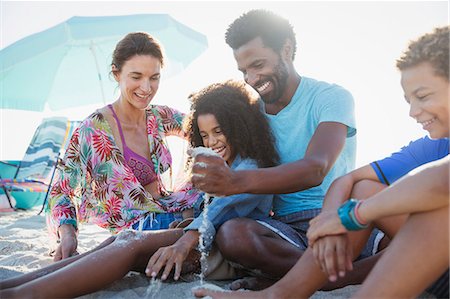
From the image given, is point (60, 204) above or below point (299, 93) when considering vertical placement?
below

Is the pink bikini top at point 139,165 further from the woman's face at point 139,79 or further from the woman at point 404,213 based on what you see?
the woman at point 404,213

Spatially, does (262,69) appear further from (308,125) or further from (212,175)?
(212,175)

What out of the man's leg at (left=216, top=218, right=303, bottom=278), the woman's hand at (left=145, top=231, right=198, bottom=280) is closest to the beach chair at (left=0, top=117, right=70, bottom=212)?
the woman's hand at (left=145, top=231, right=198, bottom=280)

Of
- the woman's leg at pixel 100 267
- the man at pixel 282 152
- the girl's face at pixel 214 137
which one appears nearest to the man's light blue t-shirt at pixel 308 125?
the man at pixel 282 152

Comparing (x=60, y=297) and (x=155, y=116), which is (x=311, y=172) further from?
(x=155, y=116)

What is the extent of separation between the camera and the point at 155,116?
3248 millimetres

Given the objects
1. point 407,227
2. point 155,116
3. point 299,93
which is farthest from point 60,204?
point 407,227

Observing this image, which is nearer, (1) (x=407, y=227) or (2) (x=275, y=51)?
(1) (x=407, y=227)

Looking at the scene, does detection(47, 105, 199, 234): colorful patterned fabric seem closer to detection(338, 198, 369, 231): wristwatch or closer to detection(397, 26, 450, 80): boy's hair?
detection(338, 198, 369, 231): wristwatch

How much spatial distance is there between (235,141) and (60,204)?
1076 mm

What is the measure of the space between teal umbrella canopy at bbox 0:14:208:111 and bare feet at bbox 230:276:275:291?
448 centimetres

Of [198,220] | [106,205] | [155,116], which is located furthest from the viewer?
[155,116]

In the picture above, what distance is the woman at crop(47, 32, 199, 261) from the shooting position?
9.19 feet

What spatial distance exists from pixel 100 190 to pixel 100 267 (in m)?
0.94
